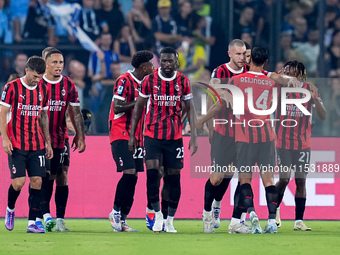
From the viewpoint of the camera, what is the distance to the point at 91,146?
10438 millimetres

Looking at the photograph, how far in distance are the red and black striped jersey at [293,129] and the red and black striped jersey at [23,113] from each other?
9.20 feet

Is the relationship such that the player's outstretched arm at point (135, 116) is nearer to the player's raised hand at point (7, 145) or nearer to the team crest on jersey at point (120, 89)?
the team crest on jersey at point (120, 89)

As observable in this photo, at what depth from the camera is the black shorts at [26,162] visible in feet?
26.5

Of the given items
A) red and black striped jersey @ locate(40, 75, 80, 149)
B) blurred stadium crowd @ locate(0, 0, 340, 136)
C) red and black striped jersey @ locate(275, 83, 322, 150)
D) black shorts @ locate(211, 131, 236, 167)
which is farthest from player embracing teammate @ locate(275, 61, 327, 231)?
blurred stadium crowd @ locate(0, 0, 340, 136)

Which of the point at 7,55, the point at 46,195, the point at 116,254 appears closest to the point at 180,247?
the point at 116,254

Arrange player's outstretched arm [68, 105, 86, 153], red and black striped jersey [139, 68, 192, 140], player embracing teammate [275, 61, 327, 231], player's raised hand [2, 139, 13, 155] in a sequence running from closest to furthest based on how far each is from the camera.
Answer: player's raised hand [2, 139, 13, 155] → red and black striped jersey [139, 68, 192, 140] → player's outstretched arm [68, 105, 86, 153] → player embracing teammate [275, 61, 327, 231]

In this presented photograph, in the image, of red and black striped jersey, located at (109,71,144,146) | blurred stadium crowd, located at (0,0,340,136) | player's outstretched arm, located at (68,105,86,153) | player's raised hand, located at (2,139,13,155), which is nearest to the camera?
player's raised hand, located at (2,139,13,155)

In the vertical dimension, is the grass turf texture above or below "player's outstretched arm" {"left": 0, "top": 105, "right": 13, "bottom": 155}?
below

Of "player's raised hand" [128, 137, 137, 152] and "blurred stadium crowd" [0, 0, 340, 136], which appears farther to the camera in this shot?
"blurred stadium crowd" [0, 0, 340, 136]

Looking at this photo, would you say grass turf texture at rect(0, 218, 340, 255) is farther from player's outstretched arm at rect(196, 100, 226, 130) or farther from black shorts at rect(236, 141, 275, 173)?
player's outstretched arm at rect(196, 100, 226, 130)

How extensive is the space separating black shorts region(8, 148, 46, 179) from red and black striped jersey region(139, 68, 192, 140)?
3.81 feet

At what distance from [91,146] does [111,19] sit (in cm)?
348

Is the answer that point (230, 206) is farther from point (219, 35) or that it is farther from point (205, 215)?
point (219, 35)

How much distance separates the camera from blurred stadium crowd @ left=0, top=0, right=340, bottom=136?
42.2 feet
